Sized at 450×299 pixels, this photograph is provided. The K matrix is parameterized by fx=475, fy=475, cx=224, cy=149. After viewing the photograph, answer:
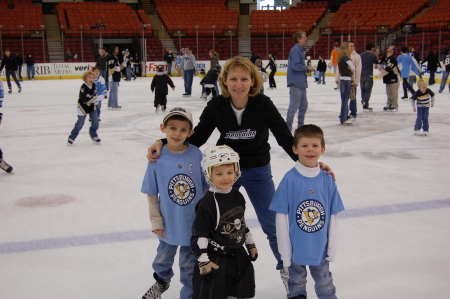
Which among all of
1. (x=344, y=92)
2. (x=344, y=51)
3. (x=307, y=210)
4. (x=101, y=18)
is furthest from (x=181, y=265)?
(x=101, y=18)

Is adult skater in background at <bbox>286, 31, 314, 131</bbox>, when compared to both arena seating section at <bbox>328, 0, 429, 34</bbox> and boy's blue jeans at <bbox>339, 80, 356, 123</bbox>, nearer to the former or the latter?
boy's blue jeans at <bbox>339, 80, 356, 123</bbox>

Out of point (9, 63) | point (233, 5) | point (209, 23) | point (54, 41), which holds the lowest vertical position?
point (9, 63)

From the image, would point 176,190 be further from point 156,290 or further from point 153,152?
point 156,290

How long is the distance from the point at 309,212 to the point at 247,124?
526mm

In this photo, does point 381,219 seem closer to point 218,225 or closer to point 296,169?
point 296,169

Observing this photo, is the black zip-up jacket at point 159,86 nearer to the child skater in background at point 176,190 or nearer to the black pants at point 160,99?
the black pants at point 160,99

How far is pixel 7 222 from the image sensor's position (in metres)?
3.34

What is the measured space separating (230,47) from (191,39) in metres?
2.13

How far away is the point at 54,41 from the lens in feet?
78.7

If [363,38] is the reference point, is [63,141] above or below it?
below

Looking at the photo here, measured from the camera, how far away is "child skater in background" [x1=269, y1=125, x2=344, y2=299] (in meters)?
1.96

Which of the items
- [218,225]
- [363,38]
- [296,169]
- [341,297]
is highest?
[363,38]

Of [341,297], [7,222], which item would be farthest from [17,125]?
[341,297]

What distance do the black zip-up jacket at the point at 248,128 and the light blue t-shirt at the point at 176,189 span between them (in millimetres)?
243
